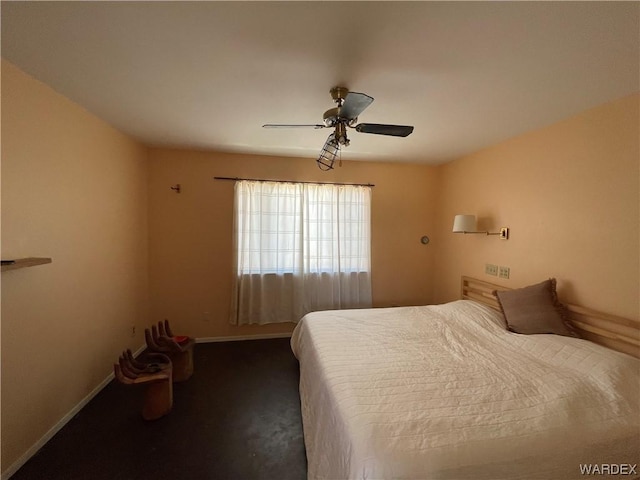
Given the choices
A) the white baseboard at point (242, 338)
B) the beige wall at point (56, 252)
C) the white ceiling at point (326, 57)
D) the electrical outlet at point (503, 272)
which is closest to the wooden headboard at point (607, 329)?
the electrical outlet at point (503, 272)

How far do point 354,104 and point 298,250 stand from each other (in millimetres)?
2251

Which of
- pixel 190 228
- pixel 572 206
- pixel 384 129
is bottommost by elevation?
pixel 190 228

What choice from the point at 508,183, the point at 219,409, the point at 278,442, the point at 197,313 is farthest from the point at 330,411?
the point at 508,183

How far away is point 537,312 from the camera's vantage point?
82.1 inches

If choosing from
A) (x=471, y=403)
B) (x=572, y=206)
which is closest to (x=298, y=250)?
(x=471, y=403)

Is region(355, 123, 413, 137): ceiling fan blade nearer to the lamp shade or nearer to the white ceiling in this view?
the white ceiling

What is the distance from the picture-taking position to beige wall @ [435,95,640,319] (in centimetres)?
178

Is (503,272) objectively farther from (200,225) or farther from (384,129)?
(200,225)

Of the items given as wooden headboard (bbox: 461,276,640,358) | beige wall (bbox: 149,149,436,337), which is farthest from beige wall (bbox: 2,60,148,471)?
wooden headboard (bbox: 461,276,640,358)

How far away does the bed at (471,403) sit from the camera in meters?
1.04

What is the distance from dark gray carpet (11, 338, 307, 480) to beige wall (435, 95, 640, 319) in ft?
8.25

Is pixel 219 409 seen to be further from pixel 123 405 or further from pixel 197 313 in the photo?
pixel 197 313

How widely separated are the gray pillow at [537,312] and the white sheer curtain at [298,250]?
1.74 meters

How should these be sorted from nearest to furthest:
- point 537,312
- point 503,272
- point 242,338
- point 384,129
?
point 384,129
point 537,312
point 503,272
point 242,338
